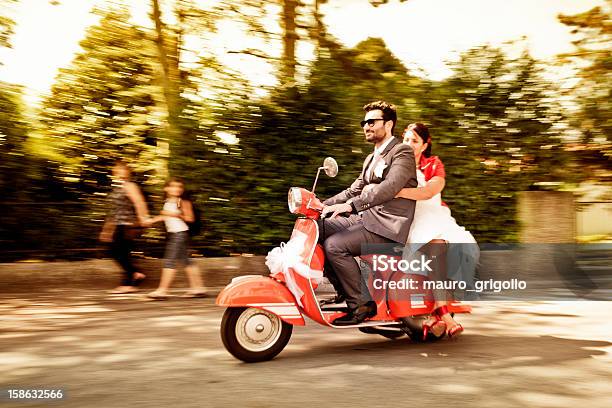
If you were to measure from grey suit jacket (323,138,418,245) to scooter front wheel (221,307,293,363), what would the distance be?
1098 millimetres

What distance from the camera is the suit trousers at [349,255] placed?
637 centimetres

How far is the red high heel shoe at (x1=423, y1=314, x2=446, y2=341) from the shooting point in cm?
686

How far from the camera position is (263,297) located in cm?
611

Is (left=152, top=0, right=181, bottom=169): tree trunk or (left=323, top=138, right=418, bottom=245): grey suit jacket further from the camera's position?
(left=152, top=0, right=181, bottom=169): tree trunk

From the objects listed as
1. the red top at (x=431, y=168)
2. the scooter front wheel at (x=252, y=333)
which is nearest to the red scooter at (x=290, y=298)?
the scooter front wheel at (x=252, y=333)

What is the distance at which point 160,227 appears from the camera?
39.2ft

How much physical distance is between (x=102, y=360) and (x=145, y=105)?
811 centimetres

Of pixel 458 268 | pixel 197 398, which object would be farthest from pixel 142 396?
pixel 458 268

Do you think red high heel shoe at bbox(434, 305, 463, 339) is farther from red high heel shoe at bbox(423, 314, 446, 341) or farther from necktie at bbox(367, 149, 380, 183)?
necktie at bbox(367, 149, 380, 183)

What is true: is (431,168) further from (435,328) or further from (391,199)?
(435,328)

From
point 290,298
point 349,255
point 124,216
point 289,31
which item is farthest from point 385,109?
point 289,31

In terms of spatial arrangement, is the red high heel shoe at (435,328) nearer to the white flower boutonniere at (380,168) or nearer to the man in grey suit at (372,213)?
the man in grey suit at (372,213)

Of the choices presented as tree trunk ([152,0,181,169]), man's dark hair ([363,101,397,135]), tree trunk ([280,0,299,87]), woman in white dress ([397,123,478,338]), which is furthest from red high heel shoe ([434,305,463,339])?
tree trunk ([152,0,181,169])

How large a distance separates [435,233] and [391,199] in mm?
560
